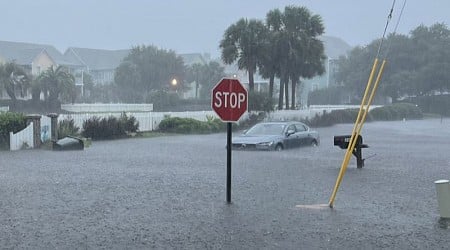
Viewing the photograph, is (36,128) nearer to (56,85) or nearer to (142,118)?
(142,118)

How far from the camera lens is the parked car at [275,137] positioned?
22505mm

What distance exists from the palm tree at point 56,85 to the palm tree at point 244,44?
64.2 ft

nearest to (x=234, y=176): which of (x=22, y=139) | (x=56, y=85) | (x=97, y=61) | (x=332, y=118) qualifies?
(x=22, y=139)

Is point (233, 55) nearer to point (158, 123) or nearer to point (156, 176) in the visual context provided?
point (158, 123)

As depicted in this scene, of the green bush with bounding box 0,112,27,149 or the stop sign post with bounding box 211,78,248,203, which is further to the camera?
the green bush with bounding box 0,112,27,149

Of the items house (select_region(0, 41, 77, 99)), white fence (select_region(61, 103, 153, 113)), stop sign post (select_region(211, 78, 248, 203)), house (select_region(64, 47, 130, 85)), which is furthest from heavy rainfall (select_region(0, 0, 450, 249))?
house (select_region(64, 47, 130, 85))

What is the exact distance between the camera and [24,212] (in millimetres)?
9656

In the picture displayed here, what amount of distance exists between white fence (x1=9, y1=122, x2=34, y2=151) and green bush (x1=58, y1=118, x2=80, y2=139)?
211 centimetres

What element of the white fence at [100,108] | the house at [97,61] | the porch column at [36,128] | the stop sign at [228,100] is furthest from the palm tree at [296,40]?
the house at [97,61]

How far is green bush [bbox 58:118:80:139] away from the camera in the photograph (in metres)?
25.4

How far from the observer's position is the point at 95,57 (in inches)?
4397

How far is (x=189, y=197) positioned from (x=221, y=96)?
79.6 inches

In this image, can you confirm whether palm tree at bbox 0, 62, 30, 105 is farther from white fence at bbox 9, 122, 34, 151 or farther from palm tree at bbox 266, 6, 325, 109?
white fence at bbox 9, 122, 34, 151

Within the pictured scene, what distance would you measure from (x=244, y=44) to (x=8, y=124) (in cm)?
2544
